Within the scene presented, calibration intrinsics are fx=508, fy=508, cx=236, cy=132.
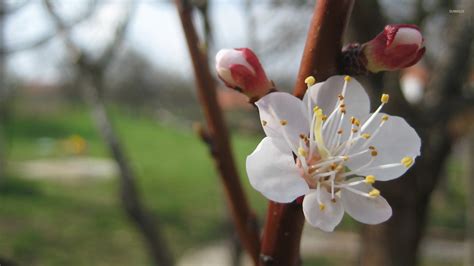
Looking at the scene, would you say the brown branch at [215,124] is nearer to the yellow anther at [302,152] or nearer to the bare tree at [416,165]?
the yellow anther at [302,152]

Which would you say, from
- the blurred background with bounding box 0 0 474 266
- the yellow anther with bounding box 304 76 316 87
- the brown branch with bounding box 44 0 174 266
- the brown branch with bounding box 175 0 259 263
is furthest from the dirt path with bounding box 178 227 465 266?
the yellow anther with bounding box 304 76 316 87

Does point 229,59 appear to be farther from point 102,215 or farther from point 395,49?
point 102,215

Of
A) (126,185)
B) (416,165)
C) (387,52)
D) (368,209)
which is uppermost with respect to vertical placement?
(387,52)

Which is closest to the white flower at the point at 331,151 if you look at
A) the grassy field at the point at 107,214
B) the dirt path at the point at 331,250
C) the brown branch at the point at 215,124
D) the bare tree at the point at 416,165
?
the brown branch at the point at 215,124

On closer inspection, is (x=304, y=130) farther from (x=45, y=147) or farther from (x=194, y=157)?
(x=45, y=147)

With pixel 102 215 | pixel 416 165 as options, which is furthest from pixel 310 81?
pixel 102 215

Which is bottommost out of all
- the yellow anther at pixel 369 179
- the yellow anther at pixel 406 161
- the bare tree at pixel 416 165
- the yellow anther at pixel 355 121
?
the bare tree at pixel 416 165

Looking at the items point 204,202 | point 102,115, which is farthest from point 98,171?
point 102,115
